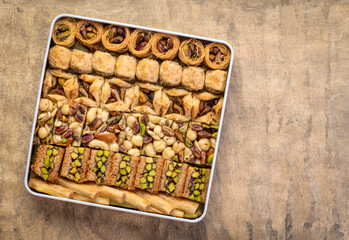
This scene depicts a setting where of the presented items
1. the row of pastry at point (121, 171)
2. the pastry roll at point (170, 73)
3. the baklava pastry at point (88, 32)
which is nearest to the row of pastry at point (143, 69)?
the pastry roll at point (170, 73)

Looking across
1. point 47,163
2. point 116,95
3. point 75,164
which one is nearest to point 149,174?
point 75,164

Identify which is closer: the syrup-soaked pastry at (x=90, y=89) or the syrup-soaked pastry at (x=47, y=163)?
the syrup-soaked pastry at (x=47, y=163)

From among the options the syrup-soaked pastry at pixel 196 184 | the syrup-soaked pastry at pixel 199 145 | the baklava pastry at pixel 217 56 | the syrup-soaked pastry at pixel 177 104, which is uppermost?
the baklava pastry at pixel 217 56

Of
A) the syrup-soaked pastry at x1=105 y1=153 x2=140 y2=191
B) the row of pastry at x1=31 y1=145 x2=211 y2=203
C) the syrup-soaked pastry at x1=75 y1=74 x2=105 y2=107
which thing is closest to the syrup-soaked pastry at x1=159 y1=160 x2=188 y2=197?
the row of pastry at x1=31 y1=145 x2=211 y2=203

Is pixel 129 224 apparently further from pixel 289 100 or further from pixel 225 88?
pixel 289 100

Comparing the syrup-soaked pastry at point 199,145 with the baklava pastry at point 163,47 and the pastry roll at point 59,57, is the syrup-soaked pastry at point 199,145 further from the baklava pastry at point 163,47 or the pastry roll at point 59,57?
the pastry roll at point 59,57

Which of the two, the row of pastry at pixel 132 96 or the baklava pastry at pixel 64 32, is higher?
the baklava pastry at pixel 64 32

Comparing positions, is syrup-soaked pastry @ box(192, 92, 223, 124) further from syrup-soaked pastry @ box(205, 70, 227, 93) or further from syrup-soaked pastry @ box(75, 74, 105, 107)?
syrup-soaked pastry @ box(75, 74, 105, 107)
